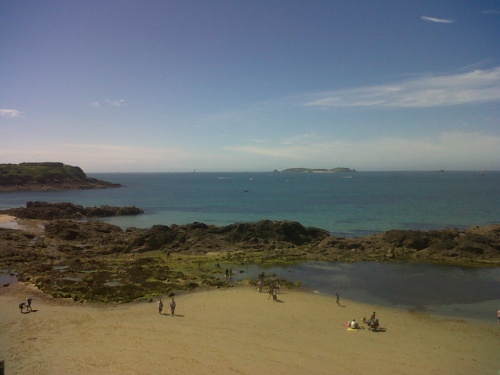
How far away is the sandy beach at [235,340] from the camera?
16.5 m

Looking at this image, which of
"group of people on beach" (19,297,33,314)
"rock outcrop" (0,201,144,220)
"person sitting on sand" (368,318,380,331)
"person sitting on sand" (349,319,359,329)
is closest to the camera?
"person sitting on sand" (368,318,380,331)

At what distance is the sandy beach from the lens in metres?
16.5

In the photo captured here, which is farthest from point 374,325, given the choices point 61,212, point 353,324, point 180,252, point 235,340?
point 61,212

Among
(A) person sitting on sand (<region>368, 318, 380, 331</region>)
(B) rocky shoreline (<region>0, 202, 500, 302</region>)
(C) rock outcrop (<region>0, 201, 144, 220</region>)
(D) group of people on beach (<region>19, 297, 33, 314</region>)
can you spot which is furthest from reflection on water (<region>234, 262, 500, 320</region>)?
(C) rock outcrop (<region>0, 201, 144, 220</region>)

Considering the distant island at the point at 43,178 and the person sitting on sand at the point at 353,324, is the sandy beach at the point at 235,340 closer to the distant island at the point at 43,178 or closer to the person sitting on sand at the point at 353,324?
the person sitting on sand at the point at 353,324

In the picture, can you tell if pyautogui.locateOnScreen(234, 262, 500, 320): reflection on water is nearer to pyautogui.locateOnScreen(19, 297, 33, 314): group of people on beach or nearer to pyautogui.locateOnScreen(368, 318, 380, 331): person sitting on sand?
pyautogui.locateOnScreen(368, 318, 380, 331): person sitting on sand

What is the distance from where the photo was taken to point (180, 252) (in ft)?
147

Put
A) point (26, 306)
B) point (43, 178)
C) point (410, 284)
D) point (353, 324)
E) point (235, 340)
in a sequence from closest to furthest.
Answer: point (235, 340), point (353, 324), point (26, 306), point (410, 284), point (43, 178)

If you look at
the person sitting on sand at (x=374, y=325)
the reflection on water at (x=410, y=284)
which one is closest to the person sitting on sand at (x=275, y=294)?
the reflection on water at (x=410, y=284)

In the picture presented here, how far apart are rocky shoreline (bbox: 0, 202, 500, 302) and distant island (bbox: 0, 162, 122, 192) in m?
115

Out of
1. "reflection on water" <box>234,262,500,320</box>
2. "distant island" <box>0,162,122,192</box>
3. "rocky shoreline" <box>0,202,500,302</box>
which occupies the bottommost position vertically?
"reflection on water" <box>234,262,500,320</box>

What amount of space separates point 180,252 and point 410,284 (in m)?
26.8

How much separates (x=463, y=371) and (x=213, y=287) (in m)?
19.0

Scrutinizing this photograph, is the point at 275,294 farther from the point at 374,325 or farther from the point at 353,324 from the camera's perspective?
the point at 374,325
